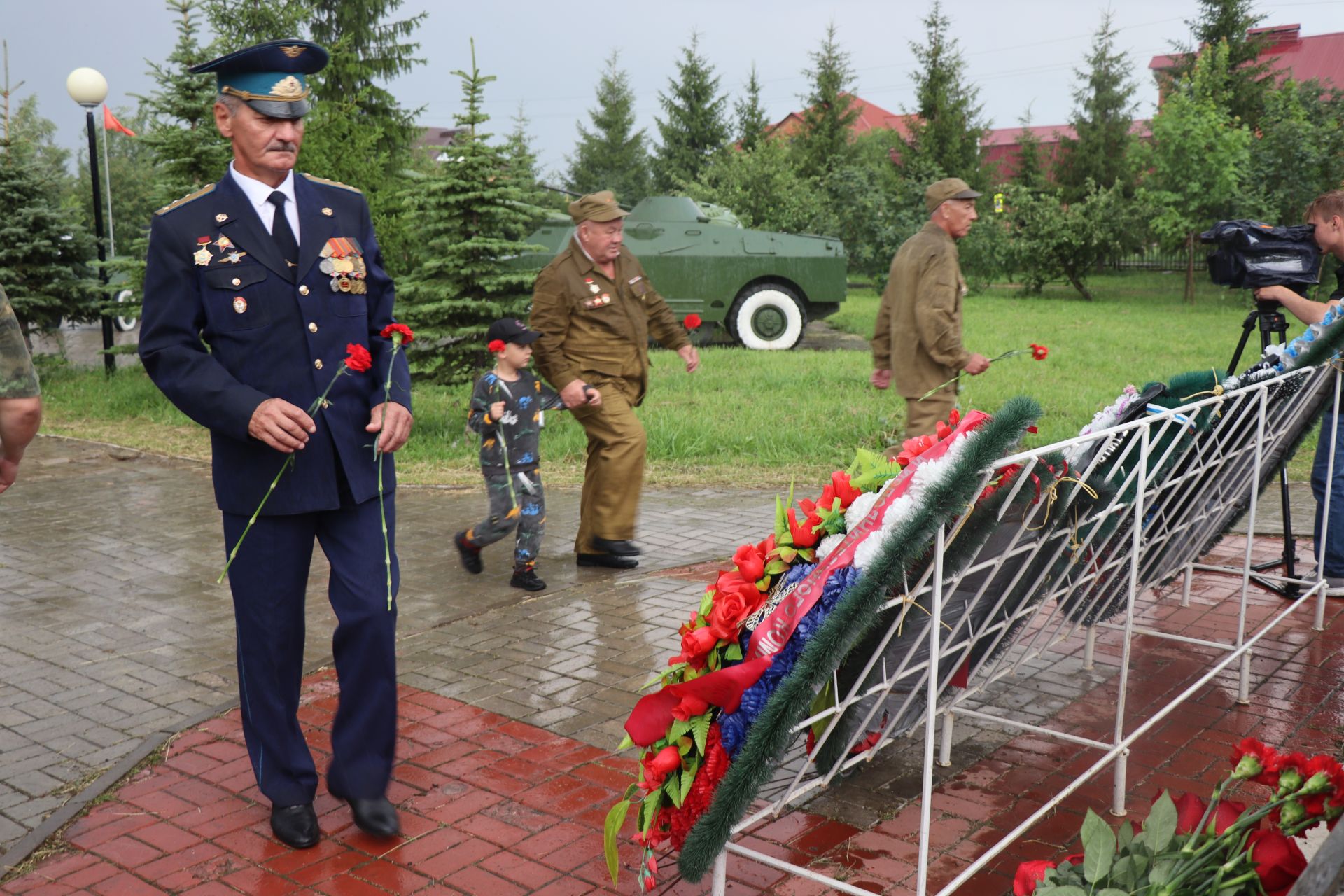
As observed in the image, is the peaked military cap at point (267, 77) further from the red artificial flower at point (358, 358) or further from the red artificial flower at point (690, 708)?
the red artificial flower at point (690, 708)

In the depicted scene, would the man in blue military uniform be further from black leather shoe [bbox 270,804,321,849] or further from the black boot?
the black boot

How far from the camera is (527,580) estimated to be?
5824 millimetres

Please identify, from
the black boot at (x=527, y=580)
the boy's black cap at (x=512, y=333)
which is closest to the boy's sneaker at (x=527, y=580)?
the black boot at (x=527, y=580)

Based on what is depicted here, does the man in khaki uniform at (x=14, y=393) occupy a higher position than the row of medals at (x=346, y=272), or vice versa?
the row of medals at (x=346, y=272)

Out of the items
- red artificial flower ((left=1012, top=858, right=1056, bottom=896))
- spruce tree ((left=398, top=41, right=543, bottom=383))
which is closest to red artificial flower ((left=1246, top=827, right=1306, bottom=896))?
red artificial flower ((left=1012, top=858, right=1056, bottom=896))

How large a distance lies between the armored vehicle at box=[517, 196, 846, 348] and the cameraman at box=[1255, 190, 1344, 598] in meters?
11.5

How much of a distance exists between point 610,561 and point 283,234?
3236mm

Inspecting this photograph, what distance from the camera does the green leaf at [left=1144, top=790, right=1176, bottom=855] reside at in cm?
216

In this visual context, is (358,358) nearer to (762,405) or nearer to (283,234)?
(283,234)

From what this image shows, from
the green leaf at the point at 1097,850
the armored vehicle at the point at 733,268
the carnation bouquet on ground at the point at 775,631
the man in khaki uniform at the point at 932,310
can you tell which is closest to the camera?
the green leaf at the point at 1097,850

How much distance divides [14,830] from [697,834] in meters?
2.22

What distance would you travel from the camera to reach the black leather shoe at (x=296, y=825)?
3242mm

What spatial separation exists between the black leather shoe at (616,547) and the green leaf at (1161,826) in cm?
412

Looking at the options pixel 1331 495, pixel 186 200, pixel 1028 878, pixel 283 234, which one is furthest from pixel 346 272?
pixel 1331 495
